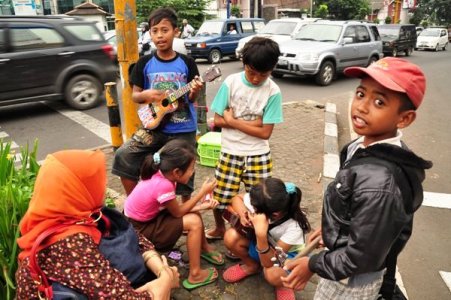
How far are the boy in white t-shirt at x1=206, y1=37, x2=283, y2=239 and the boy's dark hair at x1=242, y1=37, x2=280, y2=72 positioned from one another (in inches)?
2.7

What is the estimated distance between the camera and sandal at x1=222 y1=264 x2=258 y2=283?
9.14 ft

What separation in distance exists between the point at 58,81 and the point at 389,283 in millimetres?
7262

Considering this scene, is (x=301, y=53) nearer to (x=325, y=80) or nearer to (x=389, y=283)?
(x=325, y=80)

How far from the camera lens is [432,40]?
25.8m

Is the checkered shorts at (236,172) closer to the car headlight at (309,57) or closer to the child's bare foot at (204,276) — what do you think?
the child's bare foot at (204,276)

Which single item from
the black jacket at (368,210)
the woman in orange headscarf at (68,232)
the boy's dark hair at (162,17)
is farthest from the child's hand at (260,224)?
the boy's dark hair at (162,17)

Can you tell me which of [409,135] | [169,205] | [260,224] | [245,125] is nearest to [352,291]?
[260,224]

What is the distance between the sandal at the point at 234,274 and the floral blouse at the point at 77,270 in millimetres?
1240

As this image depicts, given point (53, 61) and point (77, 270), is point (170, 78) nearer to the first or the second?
point (77, 270)

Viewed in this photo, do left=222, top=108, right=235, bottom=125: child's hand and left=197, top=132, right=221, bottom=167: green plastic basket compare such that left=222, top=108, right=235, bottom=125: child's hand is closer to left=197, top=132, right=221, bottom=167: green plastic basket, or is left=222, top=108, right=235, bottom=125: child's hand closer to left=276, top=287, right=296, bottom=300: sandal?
left=276, top=287, right=296, bottom=300: sandal

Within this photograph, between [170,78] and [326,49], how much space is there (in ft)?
29.1

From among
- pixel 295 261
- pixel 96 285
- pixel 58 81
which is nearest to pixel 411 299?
pixel 295 261

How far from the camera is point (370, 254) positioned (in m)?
1.49

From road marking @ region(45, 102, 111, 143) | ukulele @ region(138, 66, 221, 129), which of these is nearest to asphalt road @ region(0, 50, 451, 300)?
road marking @ region(45, 102, 111, 143)
